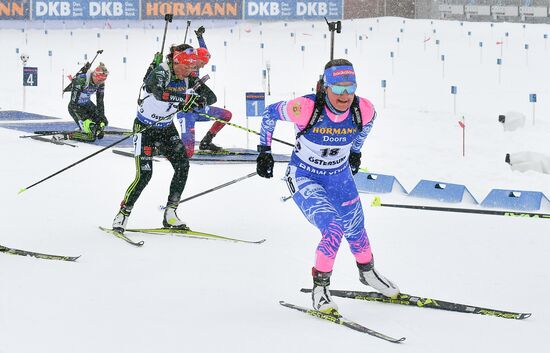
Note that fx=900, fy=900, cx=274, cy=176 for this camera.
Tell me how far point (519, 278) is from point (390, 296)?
1364mm

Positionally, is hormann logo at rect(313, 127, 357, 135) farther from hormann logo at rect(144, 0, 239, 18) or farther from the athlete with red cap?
hormann logo at rect(144, 0, 239, 18)

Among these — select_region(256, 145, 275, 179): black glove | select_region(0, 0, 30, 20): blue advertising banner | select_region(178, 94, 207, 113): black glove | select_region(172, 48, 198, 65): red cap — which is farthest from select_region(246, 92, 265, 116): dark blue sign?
select_region(0, 0, 30, 20): blue advertising banner

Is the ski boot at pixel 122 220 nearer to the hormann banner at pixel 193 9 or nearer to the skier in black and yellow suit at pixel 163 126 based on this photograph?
the skier in black and yellow suit at pixel 163 126

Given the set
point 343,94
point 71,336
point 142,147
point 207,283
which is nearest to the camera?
point 71,336

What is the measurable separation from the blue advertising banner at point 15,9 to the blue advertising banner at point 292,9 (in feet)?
32.6

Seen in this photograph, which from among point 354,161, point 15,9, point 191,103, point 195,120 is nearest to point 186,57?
point 191,103

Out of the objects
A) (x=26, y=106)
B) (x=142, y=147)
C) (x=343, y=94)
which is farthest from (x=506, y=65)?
(x=343, y=94)

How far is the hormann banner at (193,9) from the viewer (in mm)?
40812

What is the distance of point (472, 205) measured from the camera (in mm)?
10555

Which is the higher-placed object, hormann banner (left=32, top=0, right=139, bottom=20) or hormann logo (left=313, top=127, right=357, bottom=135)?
hormann banner (left=32, top=0, right=139, bottom=20)

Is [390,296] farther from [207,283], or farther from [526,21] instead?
[526,21]

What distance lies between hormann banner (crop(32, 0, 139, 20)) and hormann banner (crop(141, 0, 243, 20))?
659 mm

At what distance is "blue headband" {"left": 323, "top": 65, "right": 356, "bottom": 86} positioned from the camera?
235 inches

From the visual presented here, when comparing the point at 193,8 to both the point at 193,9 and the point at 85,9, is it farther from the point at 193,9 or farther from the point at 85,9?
the point at 85,9
